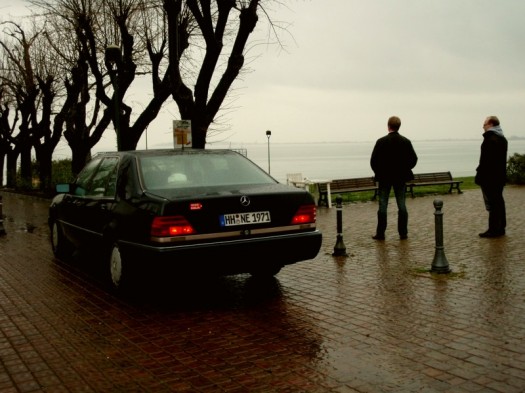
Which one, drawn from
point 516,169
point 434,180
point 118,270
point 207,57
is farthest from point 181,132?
point 516,169

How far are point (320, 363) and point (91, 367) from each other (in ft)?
5.55

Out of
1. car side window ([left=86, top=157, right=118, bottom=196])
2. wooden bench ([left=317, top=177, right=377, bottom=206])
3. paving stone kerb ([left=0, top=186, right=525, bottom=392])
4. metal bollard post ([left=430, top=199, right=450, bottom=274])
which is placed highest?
car side window ([left=86, top=157, right=118, bottom=196])

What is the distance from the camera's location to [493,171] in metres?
10.6

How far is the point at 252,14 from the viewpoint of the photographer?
14289 millimetres

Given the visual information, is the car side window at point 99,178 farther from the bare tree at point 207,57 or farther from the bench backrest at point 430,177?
the bench backrest at point 430,177

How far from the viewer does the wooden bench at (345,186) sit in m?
18.4

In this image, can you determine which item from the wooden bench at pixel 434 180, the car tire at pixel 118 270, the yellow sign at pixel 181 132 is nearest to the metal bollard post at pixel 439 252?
the car tire at pixel 118 270

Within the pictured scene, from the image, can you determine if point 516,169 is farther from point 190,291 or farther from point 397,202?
point 190,291

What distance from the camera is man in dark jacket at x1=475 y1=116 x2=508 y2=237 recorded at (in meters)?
10.6

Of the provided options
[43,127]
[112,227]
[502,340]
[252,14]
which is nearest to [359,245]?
[112,227]

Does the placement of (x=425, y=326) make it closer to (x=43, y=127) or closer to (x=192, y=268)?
(x=192, y=268)

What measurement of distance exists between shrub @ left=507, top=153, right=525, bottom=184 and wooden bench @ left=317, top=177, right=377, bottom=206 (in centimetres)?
814

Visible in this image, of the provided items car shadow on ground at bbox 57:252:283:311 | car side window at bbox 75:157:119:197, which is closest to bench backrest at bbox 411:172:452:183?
car shadow on ground at bbox 57:252:283:311

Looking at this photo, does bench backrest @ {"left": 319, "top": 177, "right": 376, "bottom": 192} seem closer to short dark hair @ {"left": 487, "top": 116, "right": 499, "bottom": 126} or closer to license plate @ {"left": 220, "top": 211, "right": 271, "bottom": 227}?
short dark hair @ {"left": 487, "top": 116, "right": 499, "bottom": 126}
